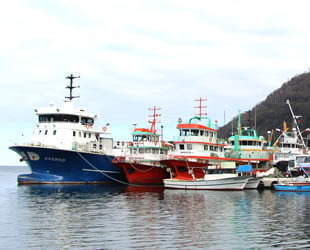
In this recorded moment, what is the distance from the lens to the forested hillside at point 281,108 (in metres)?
138

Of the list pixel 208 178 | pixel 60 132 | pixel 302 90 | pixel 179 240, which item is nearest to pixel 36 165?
pixel 60 132

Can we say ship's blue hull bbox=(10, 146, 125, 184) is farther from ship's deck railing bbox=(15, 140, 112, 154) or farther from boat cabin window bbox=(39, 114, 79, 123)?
boat cabin window bbox=(39, 114, 79, 123)

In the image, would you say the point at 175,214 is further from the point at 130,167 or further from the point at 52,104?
the point at 52,104

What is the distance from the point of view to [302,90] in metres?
154

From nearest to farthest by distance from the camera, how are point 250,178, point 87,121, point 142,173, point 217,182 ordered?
point 217,182, point 250,178, point 142,173, point 87,121

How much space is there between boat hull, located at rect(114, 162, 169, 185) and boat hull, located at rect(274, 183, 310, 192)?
46.6 feet

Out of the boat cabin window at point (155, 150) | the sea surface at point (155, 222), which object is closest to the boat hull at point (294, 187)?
the sea surface at point (155, 222)

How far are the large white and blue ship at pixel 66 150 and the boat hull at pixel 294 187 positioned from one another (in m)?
21.3

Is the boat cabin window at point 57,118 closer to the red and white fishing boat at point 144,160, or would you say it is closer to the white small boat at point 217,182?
the red and white fishing boat at point 144,160

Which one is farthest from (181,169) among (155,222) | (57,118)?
(155,222)

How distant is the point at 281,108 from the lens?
146 m

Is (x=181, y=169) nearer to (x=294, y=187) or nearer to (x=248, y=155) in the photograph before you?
(x=294, y=187)

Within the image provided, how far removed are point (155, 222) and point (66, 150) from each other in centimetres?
2928

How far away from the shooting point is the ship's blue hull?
55094 mm
